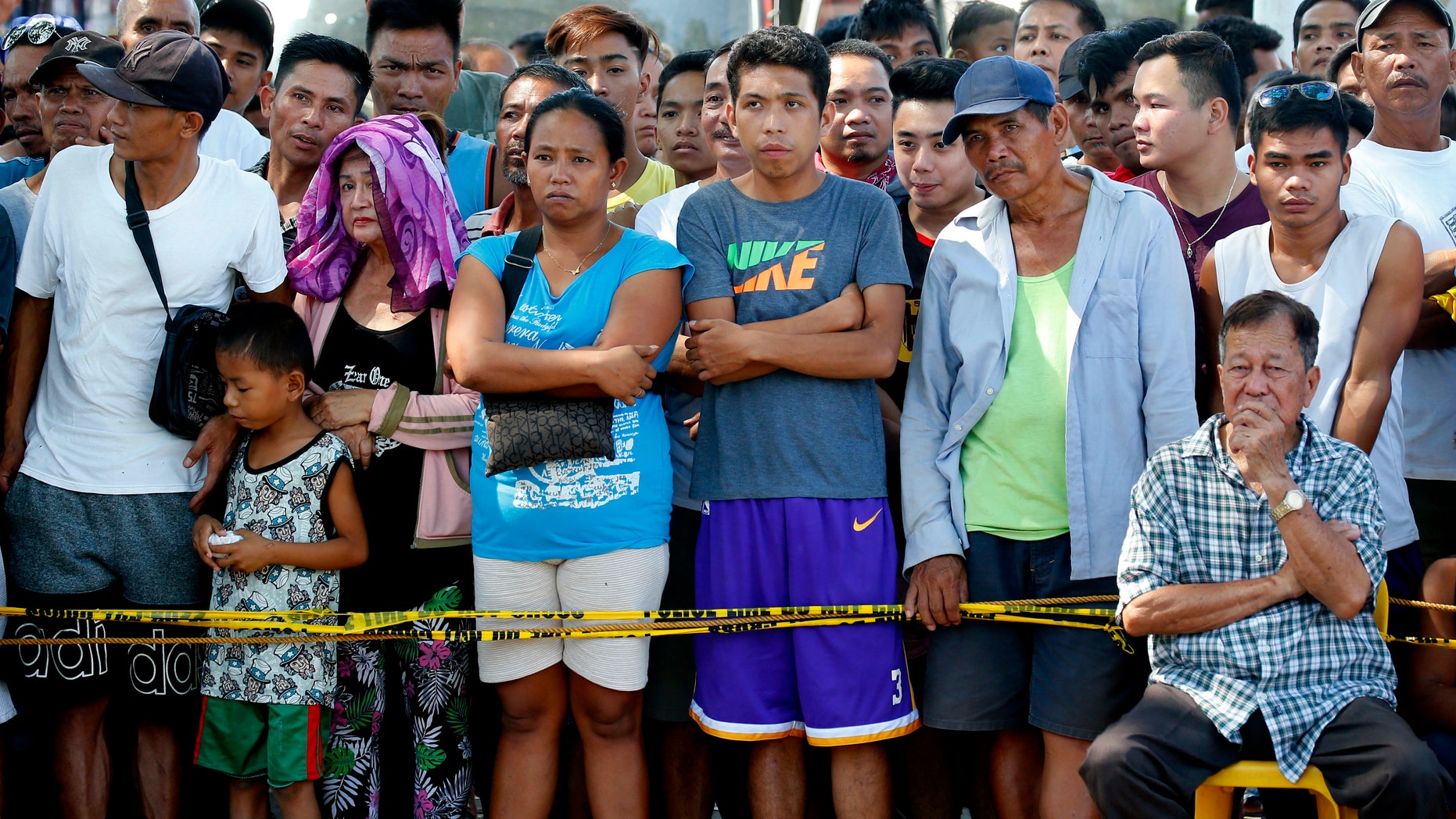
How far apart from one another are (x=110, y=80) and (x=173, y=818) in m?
2.23

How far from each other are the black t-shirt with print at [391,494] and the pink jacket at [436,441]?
0.26 ft

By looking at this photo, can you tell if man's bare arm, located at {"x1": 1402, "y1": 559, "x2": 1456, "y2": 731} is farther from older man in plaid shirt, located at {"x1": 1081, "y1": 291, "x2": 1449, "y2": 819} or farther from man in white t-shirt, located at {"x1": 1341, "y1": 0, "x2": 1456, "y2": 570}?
man in white t-shirt, located at {"x1": 1341, "y1": 0, "x2": 1456, "y2": 570}

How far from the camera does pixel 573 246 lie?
3619mm

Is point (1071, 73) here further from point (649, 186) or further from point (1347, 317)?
point (1347, 317)

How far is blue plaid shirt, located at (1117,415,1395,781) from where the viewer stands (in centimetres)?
304

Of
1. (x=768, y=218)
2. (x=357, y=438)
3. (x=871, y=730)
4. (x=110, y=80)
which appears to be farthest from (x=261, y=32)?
(x=871, y=730)

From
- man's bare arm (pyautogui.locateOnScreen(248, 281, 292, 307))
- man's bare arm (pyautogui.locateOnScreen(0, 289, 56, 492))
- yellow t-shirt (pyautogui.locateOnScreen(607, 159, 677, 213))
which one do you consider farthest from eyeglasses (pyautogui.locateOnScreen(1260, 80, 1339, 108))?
man's bare arm (pyautogui.locateOnScreen(0, 289, 56, 492))

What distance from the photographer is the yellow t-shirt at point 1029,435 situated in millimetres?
3414

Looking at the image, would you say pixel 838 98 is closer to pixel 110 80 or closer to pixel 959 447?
pixel 959 447

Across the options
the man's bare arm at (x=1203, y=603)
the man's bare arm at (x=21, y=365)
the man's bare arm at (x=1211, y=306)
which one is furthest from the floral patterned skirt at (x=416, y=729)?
the man's bare arm at (x=1211, y=306)

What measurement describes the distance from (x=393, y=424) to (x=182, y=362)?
24.8 inches

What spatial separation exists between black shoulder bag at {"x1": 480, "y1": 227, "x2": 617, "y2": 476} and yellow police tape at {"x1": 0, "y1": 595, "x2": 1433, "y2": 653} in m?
0.44

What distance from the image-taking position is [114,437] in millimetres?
3695

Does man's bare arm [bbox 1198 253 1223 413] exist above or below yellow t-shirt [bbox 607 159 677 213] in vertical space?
below
